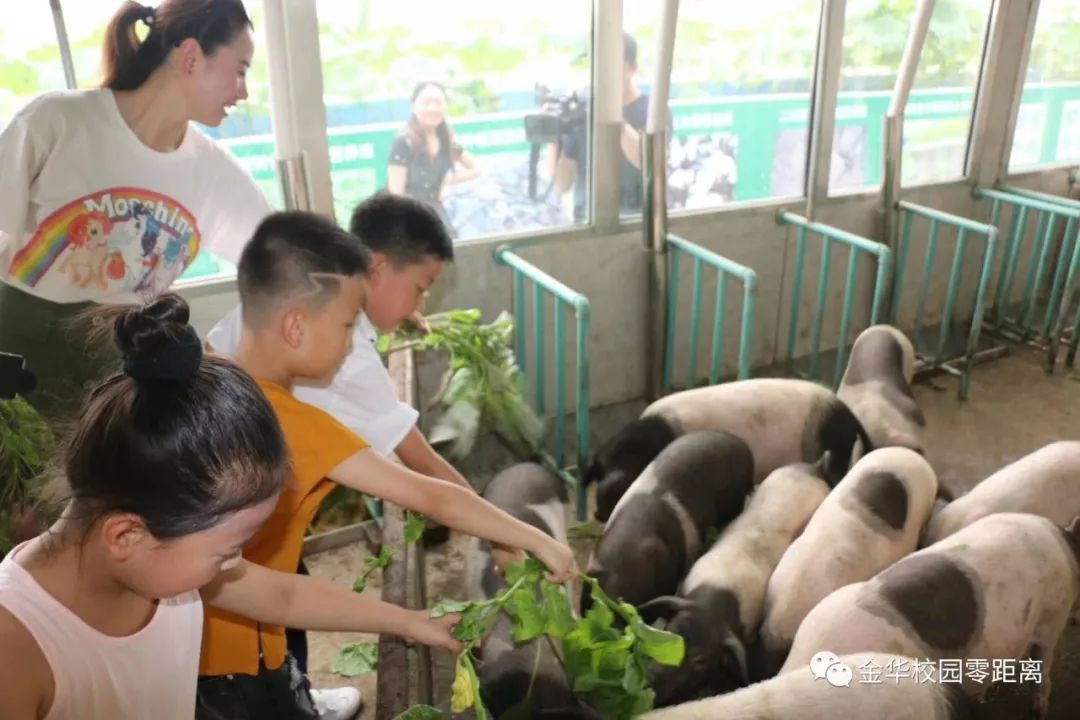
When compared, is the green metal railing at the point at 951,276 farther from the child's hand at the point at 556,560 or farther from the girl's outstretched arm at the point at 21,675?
the girl's outstretched arm at the point at 21,675

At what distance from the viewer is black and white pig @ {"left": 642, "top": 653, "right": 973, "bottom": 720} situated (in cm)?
185

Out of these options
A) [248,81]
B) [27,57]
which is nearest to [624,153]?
[248,81]

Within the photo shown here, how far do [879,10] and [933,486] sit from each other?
2924mm

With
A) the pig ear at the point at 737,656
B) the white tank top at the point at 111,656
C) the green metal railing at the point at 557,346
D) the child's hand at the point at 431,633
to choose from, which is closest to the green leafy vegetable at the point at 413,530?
the child's hand at the point at 431,633

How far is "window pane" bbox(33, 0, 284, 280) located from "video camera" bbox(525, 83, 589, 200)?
3.84ft

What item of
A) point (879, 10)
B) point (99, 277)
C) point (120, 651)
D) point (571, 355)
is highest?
point (879, 10)

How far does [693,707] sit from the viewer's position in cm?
187

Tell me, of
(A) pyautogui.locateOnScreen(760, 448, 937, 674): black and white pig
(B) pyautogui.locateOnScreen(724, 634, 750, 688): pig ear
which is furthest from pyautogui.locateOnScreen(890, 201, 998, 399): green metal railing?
(B) pyautogui.locateOnScreen(724, 634, 750, 688): pig ear

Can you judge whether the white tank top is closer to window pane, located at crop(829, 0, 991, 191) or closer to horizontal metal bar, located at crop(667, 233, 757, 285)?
horizontal metal bar, located at crop(667, 233, 757, 285)

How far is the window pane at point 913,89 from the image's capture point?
15.1 feet

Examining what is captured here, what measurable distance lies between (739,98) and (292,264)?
3.36 metres

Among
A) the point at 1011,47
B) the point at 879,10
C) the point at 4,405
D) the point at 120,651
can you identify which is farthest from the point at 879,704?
the point at 1011,47

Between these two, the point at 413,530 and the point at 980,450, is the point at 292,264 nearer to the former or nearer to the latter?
the point at 413,530

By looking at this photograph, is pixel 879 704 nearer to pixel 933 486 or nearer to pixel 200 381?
pixel 933 486
